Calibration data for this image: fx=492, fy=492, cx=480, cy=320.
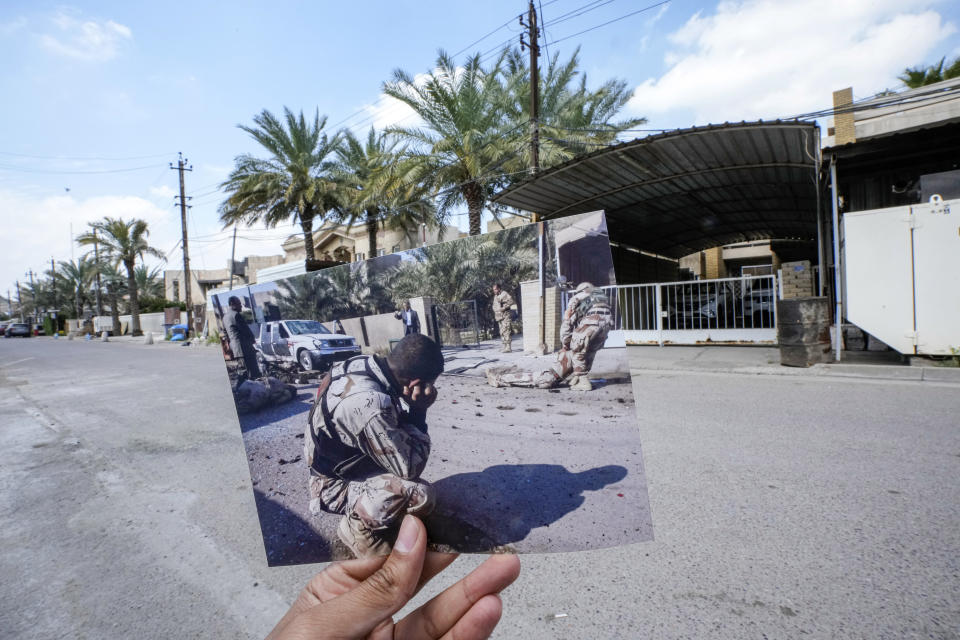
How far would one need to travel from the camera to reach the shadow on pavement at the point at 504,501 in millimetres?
1164

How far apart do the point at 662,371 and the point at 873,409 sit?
3.50m

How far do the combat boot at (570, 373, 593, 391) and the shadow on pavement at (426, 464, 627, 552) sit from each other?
19 centimetres

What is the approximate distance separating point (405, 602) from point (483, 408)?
1.54 feet

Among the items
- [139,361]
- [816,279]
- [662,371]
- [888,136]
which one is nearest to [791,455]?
[662,371]

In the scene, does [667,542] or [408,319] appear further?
[667,542]

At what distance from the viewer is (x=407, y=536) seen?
112 centimetres

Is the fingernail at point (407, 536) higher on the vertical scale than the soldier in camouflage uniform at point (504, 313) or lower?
lower

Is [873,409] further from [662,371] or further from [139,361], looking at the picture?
[139,361]

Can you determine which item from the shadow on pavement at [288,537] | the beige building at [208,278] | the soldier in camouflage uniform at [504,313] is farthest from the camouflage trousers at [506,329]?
the beige building at [208,278]

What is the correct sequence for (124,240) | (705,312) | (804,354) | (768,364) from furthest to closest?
(124,240)
(705,312)
(768,364)
(804,354)

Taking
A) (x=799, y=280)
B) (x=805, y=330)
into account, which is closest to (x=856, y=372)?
(x=805, y=330)

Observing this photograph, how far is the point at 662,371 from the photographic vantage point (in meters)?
8.62

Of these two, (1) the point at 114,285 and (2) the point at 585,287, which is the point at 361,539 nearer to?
(2) the point at 585,287

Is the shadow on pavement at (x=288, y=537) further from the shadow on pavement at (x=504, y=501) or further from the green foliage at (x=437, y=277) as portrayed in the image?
the green foliage at (x=437, y=277)
